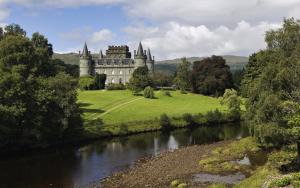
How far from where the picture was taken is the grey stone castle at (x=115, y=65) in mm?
174850

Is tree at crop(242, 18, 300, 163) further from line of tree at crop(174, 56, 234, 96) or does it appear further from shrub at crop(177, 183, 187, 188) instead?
line of tree at crop(174, 56, 234, 96)

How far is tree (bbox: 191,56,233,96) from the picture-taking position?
415ft

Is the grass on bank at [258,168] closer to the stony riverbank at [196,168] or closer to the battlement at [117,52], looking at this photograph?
the stony riverbank at [196,168]

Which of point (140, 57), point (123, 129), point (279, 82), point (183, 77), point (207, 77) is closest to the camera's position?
point (279, 82)

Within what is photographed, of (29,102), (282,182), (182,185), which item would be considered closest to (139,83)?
(29,102)

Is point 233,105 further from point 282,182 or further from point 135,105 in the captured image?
point 282,182

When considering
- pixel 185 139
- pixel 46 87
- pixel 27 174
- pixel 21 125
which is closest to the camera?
pixel 27 174

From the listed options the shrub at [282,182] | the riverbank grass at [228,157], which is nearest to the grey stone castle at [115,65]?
the riverbank grass at [228,157]

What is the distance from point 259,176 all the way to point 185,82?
9358 centimetres

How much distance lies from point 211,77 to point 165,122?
4594cm

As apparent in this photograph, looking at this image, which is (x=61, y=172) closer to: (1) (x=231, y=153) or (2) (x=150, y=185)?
(2) (x=150, y=185)

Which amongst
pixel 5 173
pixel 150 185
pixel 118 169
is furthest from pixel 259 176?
pixel 5 173

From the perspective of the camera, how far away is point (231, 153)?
5659 centimetres

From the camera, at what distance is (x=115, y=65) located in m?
179
